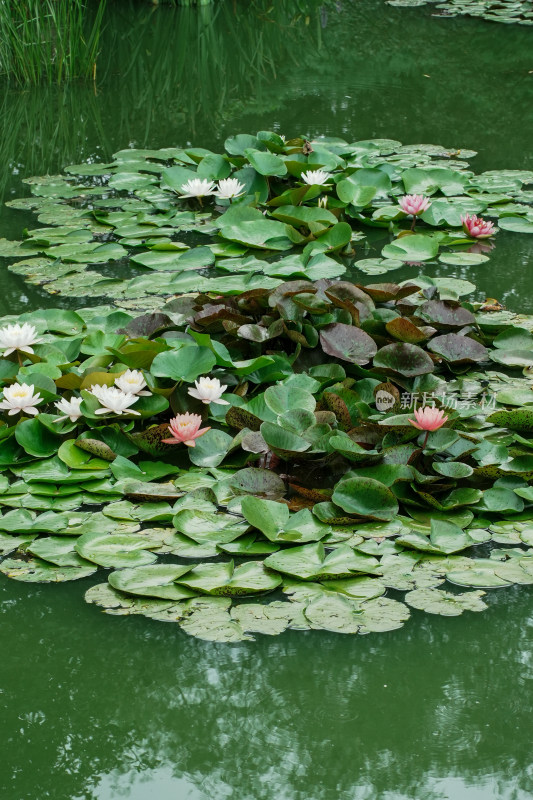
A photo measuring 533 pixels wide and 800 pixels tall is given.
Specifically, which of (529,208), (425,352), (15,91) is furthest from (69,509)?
(15,91)

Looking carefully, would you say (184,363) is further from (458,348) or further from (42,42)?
(42,42)

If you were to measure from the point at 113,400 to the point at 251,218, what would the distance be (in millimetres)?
1745

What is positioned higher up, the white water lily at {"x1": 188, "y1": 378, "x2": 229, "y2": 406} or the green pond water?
the white water lily at {"x1": 188, "y1": 378, "x2": 229, "y2": 406}

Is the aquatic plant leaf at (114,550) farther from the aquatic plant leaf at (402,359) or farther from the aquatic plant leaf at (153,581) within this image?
the aquatic plant leaf at (402,359)

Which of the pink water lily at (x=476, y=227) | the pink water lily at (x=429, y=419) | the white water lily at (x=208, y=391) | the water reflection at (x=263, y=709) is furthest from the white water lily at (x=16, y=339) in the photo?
the pink water lily at (x=476, y=227)

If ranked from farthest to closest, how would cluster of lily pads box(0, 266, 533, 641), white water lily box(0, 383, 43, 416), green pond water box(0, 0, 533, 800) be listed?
white water lily box(0, 383, 43, 416)
cluster of lily pads box(0, 266, 533, 641)
green pond water box(0, 0, 533, 800)

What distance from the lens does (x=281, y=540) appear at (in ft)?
6.32

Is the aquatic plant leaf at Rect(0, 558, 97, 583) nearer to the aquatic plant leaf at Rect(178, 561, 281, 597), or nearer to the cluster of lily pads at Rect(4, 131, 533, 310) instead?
the aquatic plant leaf at Rect(178, 561, 281, 597)

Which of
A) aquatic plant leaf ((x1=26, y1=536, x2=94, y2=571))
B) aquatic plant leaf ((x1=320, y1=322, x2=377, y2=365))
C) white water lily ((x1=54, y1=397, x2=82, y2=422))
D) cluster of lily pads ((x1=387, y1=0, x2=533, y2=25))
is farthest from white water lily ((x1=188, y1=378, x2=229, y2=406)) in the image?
cluster of lily pads ((x1=387, y1=0, x2=533, y2=25))

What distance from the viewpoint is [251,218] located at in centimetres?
380

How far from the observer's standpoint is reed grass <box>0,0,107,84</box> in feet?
19.2

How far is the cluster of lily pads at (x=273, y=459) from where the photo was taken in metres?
1.83

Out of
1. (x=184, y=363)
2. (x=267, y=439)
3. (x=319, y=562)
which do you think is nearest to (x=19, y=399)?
(x=184, y=363)

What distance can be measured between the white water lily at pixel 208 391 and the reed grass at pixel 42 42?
433 cm
